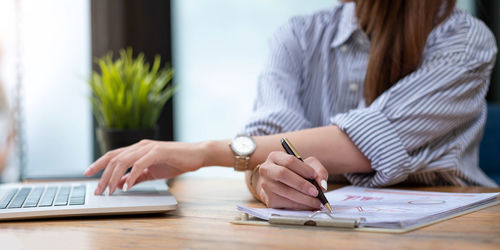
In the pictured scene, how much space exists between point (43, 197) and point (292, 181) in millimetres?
447

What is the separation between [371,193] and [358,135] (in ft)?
0.42

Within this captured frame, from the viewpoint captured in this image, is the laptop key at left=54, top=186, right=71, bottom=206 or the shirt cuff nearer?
the laptop key at left=54, top=186, right=71, bottom=206

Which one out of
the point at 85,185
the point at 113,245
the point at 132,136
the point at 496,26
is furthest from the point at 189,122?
the point at 113,245

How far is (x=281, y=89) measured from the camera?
4.25 feet

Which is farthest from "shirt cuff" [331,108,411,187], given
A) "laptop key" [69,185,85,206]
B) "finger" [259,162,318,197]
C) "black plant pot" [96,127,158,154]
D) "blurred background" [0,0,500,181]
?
"blurred background" [0,0,500,181]

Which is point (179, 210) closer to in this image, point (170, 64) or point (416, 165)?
point (416, 165)

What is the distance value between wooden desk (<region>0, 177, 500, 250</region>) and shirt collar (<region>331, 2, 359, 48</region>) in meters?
0.63

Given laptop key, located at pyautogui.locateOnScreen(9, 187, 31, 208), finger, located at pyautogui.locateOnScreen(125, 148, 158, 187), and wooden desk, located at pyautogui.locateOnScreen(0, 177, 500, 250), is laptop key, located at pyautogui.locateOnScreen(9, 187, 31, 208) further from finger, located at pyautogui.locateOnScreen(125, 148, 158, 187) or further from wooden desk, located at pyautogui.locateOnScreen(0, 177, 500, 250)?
finger, located at pyautogui.locateOnScreen(125, 148, 158, 187)

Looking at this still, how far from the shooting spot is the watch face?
40.6 inches

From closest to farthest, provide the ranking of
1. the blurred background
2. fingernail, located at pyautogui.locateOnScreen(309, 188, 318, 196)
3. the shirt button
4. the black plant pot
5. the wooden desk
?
the wooden desk → fingernail, located at pyautogui.locateOnScreen(309, 188, 318, 196) → the shirt button → the black plant pot → the blurred background

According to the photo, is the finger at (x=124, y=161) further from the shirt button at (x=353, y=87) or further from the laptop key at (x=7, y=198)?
the shirt button at (x=353, y=87)

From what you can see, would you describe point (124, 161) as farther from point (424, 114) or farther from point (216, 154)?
point (424, 114)

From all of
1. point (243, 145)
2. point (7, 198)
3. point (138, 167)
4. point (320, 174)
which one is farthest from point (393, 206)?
point (7, 198)

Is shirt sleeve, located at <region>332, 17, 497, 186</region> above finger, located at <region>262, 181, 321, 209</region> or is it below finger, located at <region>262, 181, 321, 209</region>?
above
